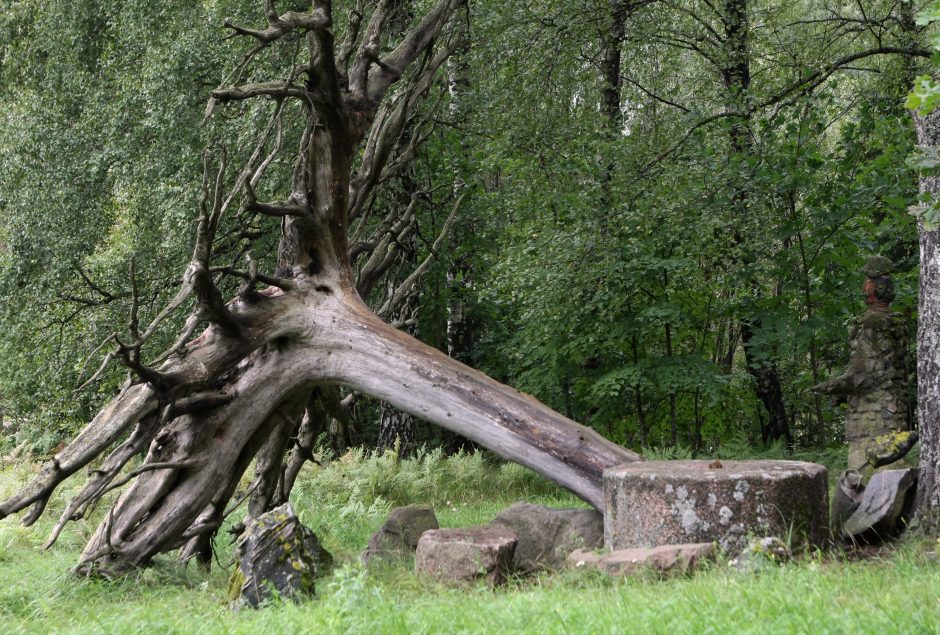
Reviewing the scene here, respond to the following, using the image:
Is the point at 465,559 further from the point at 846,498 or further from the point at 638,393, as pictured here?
the point at 638,393

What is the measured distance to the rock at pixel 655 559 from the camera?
5434 millimetres

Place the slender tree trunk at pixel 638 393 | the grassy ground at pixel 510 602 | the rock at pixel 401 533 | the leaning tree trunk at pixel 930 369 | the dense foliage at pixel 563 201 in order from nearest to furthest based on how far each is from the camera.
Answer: the grassy ground at pixel 510 602
the leaning tree trunk at pixel 930 369
the rock at pixel 401 533
the dense foliage at pixel 563 201
the slender tree trunk at pixel 638 393

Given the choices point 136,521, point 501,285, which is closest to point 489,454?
point 501,285

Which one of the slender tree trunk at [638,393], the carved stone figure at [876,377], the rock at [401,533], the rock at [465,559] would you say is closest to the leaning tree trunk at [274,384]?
the rock at [401,533]

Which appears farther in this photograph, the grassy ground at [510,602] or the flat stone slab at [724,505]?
the flat stone slab at [724,505]

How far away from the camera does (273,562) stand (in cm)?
578

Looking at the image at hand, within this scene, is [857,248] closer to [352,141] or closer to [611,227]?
[611,227]

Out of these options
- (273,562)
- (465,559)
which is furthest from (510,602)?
(273,562)

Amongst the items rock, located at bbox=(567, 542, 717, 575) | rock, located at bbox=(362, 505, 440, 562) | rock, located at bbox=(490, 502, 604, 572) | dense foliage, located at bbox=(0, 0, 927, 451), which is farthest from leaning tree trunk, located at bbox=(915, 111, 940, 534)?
dense foliage, located at bbox=(0, 0, 927, 451)

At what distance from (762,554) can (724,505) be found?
2.02 feet

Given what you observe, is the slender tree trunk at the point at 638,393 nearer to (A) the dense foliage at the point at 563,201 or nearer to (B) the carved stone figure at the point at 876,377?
(A) the dense foliage at the point at 563,201

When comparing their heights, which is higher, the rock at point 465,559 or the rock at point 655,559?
the rock at point 655,559

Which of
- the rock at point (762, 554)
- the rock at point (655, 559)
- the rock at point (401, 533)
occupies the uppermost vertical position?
the rock at point (762, 554)

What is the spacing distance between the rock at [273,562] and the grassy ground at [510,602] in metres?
0.17
